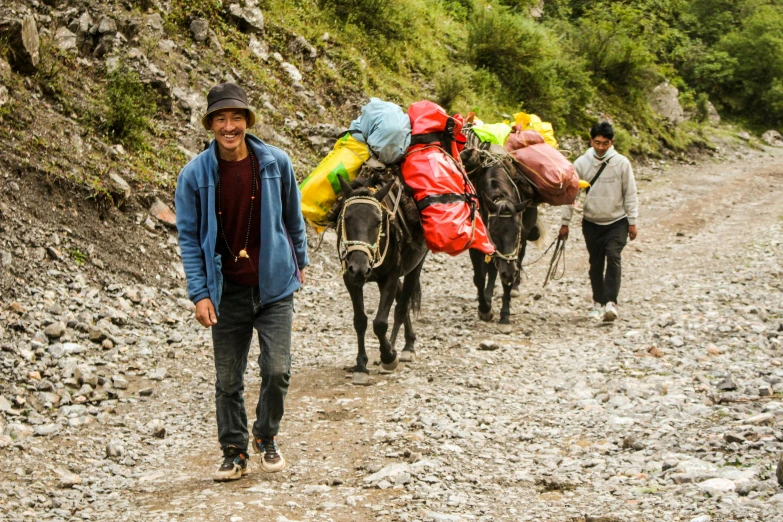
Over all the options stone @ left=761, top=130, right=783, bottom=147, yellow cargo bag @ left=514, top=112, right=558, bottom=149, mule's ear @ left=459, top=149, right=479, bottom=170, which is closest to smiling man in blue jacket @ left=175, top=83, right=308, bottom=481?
mule's ear @ left=459, top=149, right=479, bottom=170

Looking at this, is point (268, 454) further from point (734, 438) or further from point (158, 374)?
point (734, 438)

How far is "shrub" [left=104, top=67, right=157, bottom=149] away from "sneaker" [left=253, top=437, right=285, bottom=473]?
6.73 metres

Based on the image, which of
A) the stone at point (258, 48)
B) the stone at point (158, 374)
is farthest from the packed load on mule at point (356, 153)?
the stone at point (258, 48)

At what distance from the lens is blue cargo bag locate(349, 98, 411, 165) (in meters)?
7.35

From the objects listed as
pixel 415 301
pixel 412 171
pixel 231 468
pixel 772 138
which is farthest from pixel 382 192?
pixel 772 138

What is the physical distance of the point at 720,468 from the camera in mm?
4906

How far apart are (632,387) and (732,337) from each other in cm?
212

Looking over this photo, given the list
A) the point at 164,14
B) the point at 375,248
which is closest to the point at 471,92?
the point at 164,14

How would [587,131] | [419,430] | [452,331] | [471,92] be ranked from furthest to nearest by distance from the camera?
[587,131]
[471,92]
[452,331]
[419,430]

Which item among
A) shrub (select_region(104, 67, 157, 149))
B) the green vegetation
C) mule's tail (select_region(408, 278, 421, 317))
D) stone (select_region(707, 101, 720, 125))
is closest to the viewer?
mule's tail (select_region(408, 278, 421, 317))

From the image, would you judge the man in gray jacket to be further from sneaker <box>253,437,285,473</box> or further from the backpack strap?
sneaker <box>253,437,285,473</box>

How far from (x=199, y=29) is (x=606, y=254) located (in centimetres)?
832

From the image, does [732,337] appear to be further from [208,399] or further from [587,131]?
[587,131]

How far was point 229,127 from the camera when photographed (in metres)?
4.55
